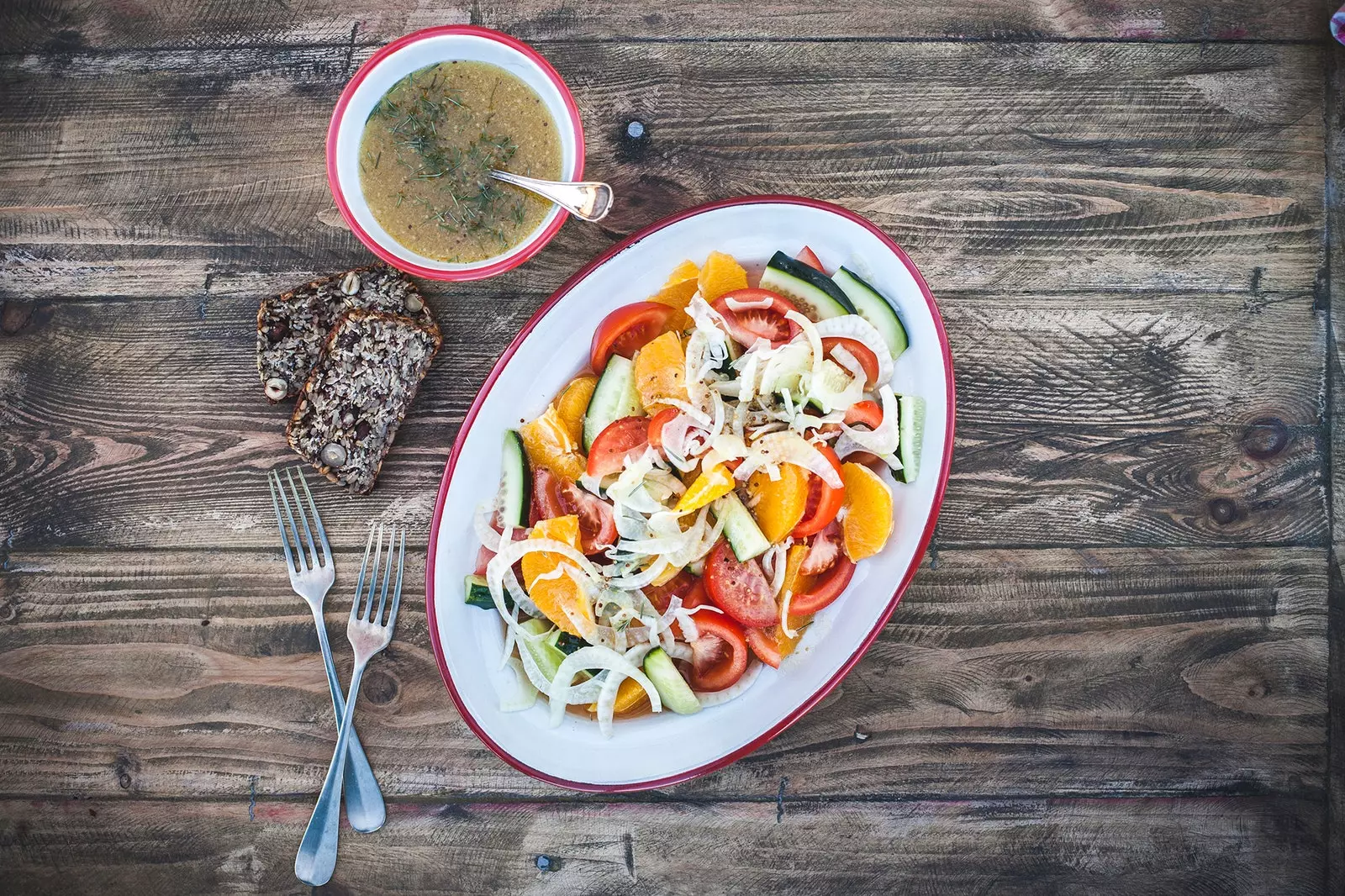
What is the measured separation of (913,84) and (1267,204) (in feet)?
4.31

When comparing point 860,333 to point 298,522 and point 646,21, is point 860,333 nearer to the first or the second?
point 646,21

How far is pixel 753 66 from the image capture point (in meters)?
2.79

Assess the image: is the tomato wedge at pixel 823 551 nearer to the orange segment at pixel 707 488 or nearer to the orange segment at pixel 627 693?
the orange segment at pixel 707 488

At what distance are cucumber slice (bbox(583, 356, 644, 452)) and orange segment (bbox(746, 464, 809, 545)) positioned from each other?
42cm

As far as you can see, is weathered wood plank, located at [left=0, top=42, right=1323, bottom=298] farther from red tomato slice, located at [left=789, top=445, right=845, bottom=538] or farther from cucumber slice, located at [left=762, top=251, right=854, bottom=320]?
red tomato slice, located at [left=789, top=445, right=845, bottom=538]

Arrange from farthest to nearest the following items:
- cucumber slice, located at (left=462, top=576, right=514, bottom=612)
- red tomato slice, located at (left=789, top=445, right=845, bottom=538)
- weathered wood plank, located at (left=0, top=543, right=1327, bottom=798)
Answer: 1. weathered wood plank, located at (left=0, top=543, right=1327, bottom=798)
2. cucumber slice, located at (left=462, top=576, right=514, bottom=612)
3. red tomato slice, located at (left=789, top=445, right=845, bottom=538)

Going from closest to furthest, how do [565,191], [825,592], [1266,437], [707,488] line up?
[707,488]
[565,191]
[825,592]
[1266,437]

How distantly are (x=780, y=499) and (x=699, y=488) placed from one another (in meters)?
0.24

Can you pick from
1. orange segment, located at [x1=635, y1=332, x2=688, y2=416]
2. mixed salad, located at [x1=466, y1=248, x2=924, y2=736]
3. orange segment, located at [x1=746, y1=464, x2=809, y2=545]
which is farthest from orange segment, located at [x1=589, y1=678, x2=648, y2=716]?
orange segment, located at [x1=635, y1=332, x2=688, y2=416]

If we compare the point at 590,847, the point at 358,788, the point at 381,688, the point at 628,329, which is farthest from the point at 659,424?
the point at 358,788

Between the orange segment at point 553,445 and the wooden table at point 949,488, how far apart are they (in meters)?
0.42

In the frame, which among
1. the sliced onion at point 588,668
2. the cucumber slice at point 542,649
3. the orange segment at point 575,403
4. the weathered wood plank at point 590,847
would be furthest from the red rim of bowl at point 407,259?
the weathered wood plank at point 590,847

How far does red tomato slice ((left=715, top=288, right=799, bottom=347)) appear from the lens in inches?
93.9

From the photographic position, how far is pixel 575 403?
2.52 m
